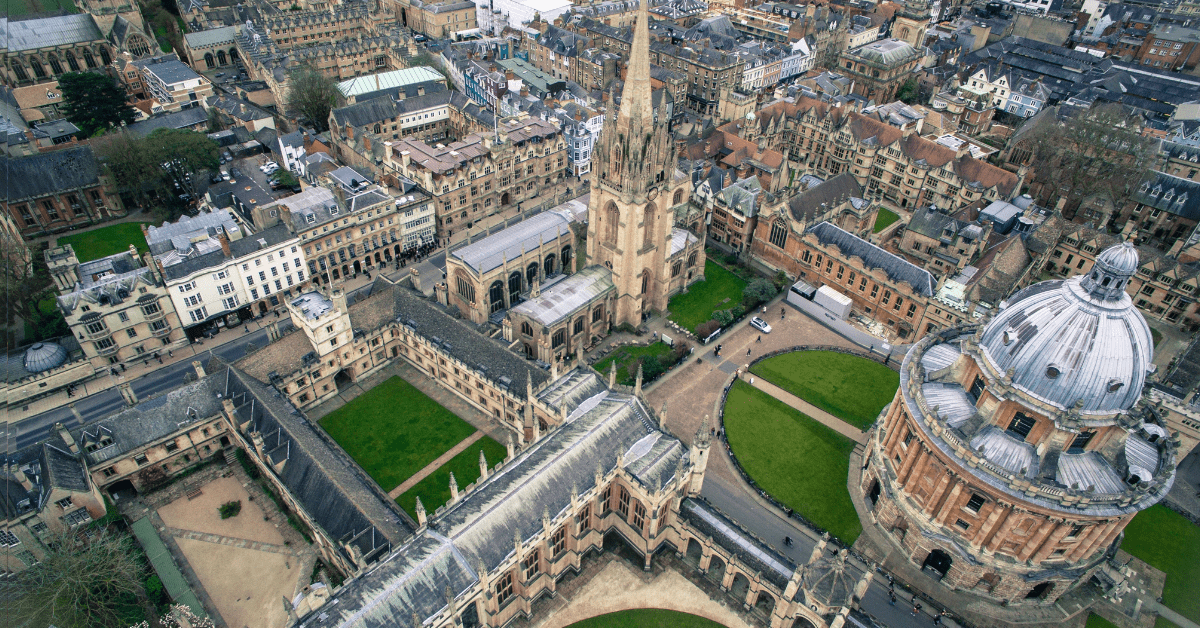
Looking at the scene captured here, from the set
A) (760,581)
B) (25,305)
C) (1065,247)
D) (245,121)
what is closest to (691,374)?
(760,581)

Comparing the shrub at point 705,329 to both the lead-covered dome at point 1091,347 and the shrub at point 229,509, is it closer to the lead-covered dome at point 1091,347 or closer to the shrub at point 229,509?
the lead-covered dome at point 1091,347

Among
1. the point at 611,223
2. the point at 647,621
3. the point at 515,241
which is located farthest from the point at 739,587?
the point at 515,241

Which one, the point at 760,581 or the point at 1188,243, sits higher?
the point at 1188,243

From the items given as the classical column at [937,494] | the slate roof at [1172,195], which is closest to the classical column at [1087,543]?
the classical column at [937,494]

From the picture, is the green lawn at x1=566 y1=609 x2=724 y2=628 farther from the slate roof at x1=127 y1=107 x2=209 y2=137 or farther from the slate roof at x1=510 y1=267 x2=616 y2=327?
the slate roof at x1=127 y1=107 x2=209 y2=137

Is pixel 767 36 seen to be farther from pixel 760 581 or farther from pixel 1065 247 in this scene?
pixel 760 581

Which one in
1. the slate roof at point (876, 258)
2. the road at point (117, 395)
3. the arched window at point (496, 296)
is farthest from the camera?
the slate roof at point (876, 258)
